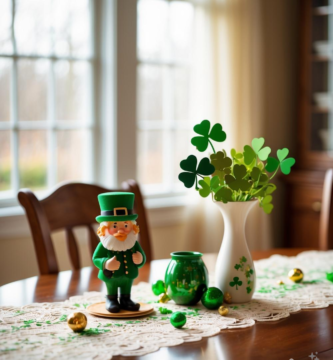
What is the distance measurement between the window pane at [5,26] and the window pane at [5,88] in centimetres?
6

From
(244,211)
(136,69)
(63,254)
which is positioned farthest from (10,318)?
(136,69)

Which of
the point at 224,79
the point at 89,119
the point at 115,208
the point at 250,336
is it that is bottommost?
the point at 250,336

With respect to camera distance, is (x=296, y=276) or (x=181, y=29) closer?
(x=296, y=276)

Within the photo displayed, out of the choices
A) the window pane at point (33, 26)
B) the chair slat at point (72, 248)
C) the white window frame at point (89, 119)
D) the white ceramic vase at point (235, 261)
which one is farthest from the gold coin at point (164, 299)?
the window pane at point (33, 26)

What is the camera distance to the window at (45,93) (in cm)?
260

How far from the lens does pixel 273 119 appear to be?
11.7 feet

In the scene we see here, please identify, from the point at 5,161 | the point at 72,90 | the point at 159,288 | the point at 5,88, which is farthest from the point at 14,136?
the point at 159,288

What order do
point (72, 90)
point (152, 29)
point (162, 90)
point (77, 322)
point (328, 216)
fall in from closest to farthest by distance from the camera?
point (77, 322), point (328, 216), point (72, 90), point (152, 29), point (162, 90)

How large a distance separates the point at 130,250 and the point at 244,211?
1.01 ft

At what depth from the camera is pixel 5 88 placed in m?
2.59

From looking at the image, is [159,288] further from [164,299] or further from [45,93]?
[45,93]

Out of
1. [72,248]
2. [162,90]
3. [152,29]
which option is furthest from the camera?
[162,90]

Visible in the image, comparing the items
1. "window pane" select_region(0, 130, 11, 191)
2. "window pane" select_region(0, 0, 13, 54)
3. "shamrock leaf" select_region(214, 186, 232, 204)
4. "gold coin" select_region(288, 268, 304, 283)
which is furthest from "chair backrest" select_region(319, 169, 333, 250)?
"window pane" select_region(0, 0, 13, 54)

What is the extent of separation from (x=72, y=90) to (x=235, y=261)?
1787 millimetres
